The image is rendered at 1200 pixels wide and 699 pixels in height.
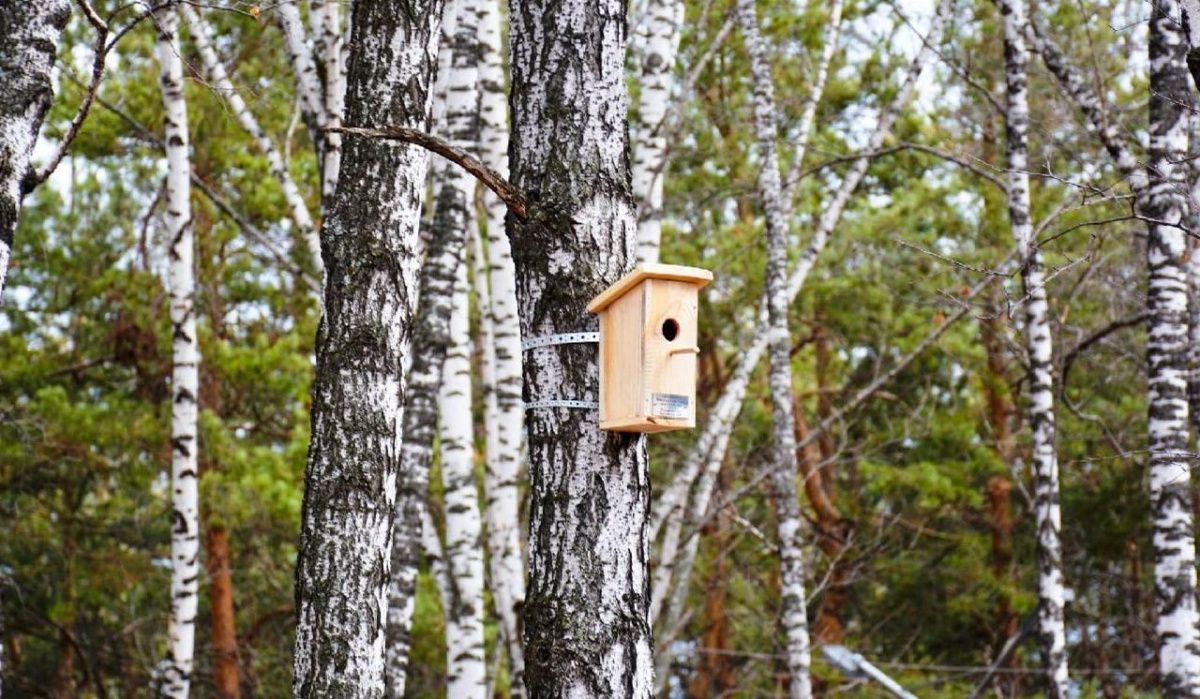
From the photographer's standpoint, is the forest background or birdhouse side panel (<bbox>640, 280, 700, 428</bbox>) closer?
birdhouse side panel (<bbox>640, 280, 700, 428</bbox>)

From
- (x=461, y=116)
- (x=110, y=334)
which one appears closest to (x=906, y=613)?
(x=110, y=334)

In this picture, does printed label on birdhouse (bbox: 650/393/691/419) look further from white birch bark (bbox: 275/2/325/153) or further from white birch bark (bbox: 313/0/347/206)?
white birch bark (bbox: 275/2/325/153)

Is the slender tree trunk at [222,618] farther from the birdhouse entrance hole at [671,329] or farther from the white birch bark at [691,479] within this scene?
the birdhouse entrance hole at [671,329]

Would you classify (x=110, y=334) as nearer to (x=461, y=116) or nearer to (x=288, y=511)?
(x=288, y=511)

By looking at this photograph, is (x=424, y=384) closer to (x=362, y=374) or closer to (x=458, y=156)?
(x=362, y=374)

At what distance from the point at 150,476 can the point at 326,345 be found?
8391 millimetres

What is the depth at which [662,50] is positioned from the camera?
307 inches

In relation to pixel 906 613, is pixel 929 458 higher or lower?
higher

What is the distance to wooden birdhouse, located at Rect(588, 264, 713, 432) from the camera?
312 centimetres

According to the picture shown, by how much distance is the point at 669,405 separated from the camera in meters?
3.15

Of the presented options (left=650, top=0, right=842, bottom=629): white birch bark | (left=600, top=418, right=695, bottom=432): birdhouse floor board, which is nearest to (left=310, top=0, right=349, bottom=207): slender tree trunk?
(left=650, top=0, right=842, bottom=629): white birch bark

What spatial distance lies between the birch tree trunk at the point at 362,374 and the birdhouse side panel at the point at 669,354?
5.23 ft

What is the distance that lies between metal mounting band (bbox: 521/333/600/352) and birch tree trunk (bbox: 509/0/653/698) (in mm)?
19

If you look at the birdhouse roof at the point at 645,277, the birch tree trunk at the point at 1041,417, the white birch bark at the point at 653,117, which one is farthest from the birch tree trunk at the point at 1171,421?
the birdhouse roof at the point at 645,277
